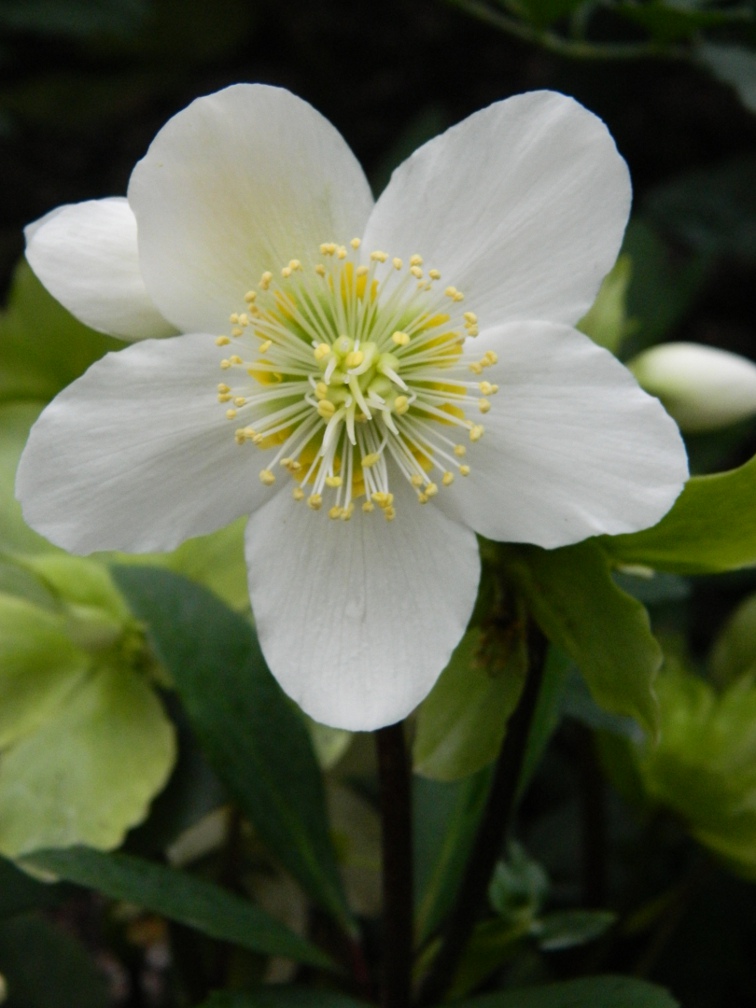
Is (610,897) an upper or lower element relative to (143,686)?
lower

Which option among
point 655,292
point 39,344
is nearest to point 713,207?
point 655,292

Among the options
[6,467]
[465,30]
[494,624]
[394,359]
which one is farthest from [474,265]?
[465,30]

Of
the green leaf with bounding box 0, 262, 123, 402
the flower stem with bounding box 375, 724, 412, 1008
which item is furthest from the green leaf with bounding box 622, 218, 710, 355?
the flower stem with bounding box 375, 724, 412, 1008

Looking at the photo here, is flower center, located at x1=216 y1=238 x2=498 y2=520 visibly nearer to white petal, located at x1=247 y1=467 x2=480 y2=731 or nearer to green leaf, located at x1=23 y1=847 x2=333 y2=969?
white petal, located at x1=247 y1=467 x2=480 y2=731

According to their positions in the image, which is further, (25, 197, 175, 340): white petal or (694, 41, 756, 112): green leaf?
(694, 41, 756, 112): green leaf

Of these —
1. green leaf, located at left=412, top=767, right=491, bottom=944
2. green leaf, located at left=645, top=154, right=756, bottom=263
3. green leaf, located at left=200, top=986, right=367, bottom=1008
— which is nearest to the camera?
green leaf, located at left=200, top=986, right=367, bottom=1008

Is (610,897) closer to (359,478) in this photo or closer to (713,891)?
(713,891)

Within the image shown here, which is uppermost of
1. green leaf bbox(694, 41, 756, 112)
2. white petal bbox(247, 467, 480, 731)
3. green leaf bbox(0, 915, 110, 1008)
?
green leaf bbox(694, 41, 756, 112)
